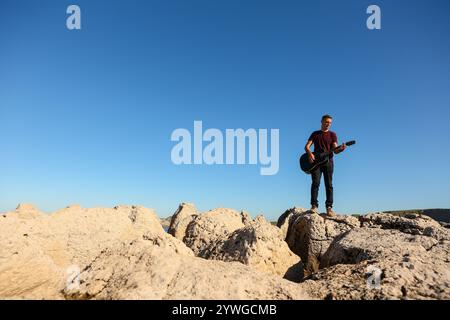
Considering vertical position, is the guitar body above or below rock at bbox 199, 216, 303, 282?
above

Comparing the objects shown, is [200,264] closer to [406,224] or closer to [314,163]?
[406,224]

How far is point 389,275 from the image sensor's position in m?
3.29

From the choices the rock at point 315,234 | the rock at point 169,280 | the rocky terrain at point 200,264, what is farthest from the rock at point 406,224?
the rock at point 169,280

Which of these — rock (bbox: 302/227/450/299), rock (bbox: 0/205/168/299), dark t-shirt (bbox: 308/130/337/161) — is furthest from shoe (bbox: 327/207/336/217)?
rock (bbox: 0/205/168/299)

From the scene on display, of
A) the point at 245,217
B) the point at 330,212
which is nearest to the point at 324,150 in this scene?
the point at 330,212

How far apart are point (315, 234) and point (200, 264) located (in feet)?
14.5

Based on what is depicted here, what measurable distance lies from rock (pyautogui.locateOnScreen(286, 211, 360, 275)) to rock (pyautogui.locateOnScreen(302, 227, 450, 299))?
2.09 m

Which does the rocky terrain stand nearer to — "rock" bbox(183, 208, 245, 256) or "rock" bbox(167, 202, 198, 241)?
"rock" bbox(183, 208, 245, 256)

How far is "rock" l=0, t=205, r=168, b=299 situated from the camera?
3666 millimetres

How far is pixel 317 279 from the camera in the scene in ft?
12.6
